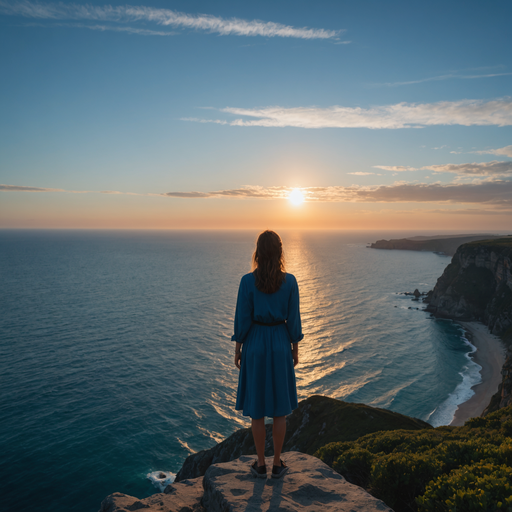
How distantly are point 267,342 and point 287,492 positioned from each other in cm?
288

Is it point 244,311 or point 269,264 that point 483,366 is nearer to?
point 244,311

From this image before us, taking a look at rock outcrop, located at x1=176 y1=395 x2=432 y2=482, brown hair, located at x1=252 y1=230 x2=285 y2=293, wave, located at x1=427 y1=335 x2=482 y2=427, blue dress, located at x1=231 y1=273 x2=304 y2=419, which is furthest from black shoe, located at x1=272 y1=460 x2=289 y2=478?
wave, located at x1=427 y1=335 x2=482 y2=427

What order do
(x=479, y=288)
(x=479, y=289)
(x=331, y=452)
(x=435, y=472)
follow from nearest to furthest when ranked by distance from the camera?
(x=435, y=472), (x=331, y=452), (x=479, y=289), (x=479, y=288)

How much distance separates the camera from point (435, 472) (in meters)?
6.79

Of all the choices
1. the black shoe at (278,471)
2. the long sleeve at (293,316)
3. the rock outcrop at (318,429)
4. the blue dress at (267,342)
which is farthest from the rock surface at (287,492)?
the rock outcrop at (318,429)

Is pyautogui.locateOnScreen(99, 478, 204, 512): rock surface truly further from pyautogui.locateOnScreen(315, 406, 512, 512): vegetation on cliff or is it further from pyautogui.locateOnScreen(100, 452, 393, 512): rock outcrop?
pyautogui.locateOnScreen(315, 406, 512, 512): vegetation on cliff

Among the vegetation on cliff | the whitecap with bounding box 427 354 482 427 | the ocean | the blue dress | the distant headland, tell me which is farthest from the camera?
the whitecap with bounding box 427 354 482 427

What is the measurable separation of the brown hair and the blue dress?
0.14m

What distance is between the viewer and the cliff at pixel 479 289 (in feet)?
242

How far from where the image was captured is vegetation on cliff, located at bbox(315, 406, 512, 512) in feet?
15.5

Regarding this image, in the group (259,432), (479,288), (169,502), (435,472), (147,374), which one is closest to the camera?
(259,432)

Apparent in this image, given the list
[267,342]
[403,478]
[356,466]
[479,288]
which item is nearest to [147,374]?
[356,466]

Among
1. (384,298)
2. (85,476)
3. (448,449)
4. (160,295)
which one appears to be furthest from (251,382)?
(384,298)

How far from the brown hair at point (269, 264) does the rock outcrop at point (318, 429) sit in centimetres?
2008
